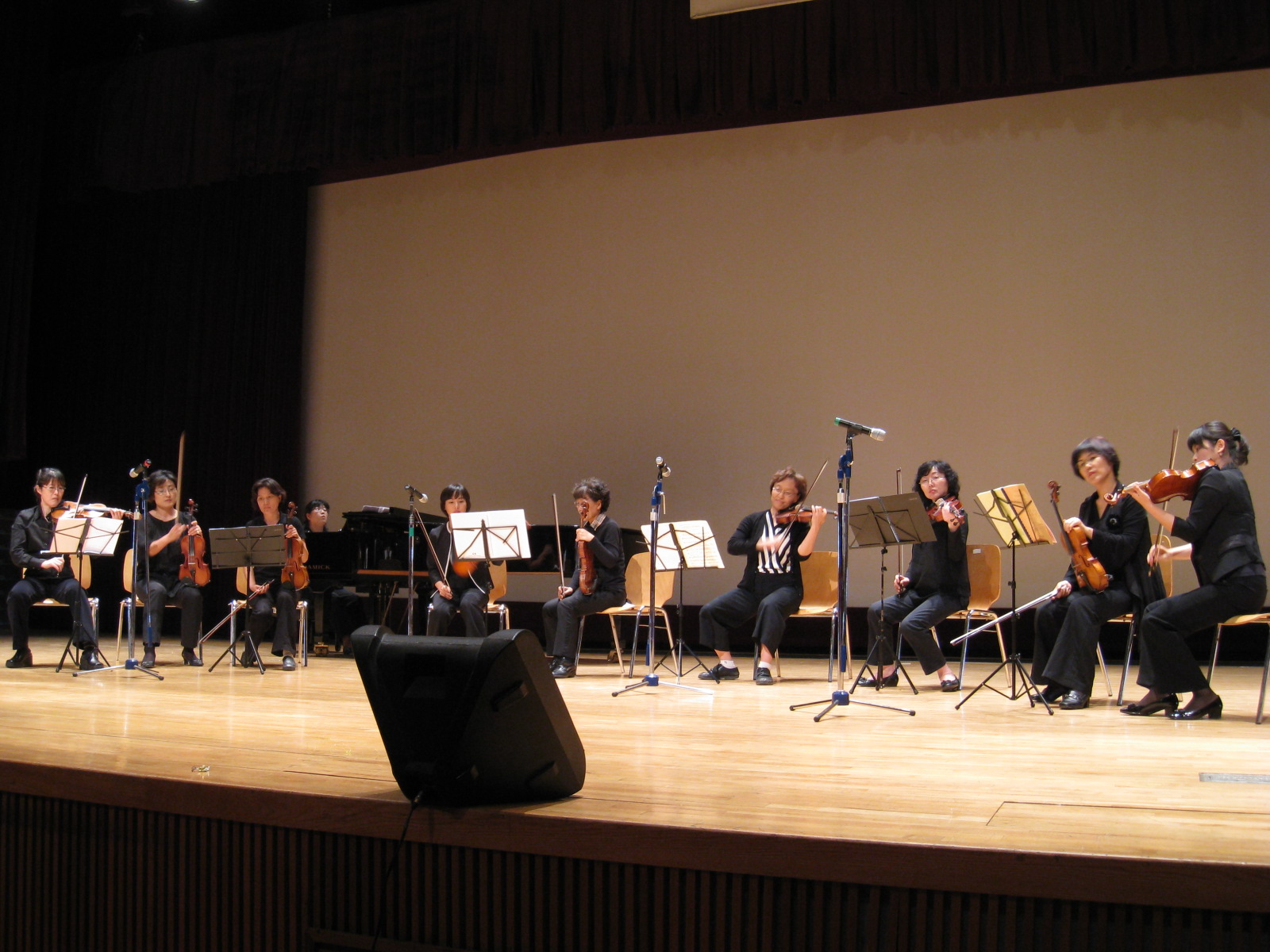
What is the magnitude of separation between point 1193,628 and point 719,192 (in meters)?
4.94

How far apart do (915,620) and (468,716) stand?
3.57 metres

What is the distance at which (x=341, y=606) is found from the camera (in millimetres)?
7609

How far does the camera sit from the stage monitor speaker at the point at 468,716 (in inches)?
89.5

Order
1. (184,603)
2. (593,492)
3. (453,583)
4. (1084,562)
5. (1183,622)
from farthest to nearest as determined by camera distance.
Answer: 1. (453,583)
2. (184,603)
3. (593,492)
4. (1084,562)
5. (1183,622)

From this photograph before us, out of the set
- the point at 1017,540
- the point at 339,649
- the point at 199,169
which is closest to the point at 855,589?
the point at 1017,540

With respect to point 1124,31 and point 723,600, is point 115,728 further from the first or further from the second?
point 1124,31

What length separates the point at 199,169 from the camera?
28.3ft

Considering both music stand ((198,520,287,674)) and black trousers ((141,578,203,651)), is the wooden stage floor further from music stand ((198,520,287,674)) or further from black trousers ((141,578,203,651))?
black trousers ((141,578,203,651))

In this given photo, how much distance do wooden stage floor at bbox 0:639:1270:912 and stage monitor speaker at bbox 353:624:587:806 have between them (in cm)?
7

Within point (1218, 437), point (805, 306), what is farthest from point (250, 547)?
point (1218, 437)

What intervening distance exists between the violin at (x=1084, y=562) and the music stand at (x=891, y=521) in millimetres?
572

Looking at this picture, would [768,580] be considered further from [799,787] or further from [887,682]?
[799,787]

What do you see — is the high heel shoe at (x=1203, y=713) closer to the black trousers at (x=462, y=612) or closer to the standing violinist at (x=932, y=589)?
the standing violinist at (x=932, y=589)

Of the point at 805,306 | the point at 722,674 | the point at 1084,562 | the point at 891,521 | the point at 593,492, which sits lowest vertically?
the point at 722,674
